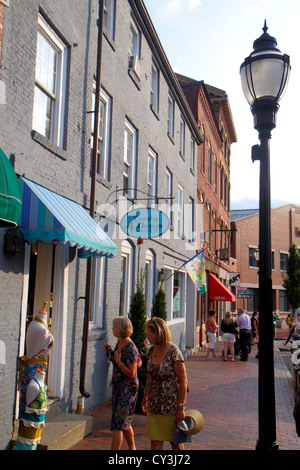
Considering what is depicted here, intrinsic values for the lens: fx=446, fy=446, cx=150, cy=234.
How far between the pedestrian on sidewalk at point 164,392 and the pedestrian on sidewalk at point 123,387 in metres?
0.63

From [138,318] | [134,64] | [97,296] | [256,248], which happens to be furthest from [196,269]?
[256,248]

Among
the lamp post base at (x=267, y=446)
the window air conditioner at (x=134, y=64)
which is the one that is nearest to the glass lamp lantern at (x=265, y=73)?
the lamp post base at (x=267, y=446)

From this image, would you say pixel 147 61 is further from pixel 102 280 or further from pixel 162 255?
pixel 102 280

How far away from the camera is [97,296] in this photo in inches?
349

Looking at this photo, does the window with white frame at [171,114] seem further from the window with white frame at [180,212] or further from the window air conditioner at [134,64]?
the window air conditioner at [134,64]

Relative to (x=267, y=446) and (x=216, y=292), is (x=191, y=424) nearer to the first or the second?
(x=267, y=446)

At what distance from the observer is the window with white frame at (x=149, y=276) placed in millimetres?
12594

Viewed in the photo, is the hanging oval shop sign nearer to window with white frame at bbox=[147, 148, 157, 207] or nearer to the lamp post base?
window with white frame at bbox=[147, 148, 157, 207]

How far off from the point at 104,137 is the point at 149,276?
192 inches

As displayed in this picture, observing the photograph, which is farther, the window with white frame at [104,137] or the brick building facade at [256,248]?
the brick building facade at [256,248]

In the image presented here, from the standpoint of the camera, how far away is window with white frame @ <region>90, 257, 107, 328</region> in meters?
8.80

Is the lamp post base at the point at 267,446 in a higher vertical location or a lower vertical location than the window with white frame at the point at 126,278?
lower
